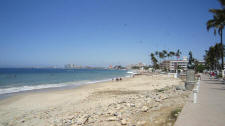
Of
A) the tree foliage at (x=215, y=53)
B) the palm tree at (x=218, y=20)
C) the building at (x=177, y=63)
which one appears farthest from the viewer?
the building at (x=177, y=63)

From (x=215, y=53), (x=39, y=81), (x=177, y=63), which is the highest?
(x=215, y=53)

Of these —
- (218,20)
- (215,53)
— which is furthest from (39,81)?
(215,53)

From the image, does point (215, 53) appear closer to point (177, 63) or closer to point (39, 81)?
point (39, 81)

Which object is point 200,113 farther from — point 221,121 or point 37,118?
point 37,118

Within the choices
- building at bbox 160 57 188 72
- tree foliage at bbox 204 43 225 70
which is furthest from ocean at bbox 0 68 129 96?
building at bbox 160 57 188 72

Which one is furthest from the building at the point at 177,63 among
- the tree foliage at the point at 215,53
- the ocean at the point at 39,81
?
the ocean at the point at 39,81

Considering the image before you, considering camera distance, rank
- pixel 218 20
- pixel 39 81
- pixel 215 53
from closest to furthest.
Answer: pixel 218 20
pixel 39 81
pixel 215 53

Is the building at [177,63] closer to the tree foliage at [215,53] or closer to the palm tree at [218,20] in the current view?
the tree foliage at [215,53]

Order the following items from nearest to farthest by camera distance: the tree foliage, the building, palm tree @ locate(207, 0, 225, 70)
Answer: palm tree @ locate(207, 0, 225, 70) → the tree foliage → the building

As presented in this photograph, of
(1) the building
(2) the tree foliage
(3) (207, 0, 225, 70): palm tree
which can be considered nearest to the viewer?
(3) (207, 0, 225, 70): palm tree

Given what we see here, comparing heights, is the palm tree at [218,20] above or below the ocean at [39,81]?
above

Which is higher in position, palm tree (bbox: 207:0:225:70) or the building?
palm tree (bbox: 207:0:225:70)

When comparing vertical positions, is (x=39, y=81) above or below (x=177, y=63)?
below

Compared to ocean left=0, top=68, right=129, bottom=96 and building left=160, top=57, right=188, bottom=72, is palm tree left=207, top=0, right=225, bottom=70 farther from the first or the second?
Result: building left=160, top=57, right=188, bottom=72
